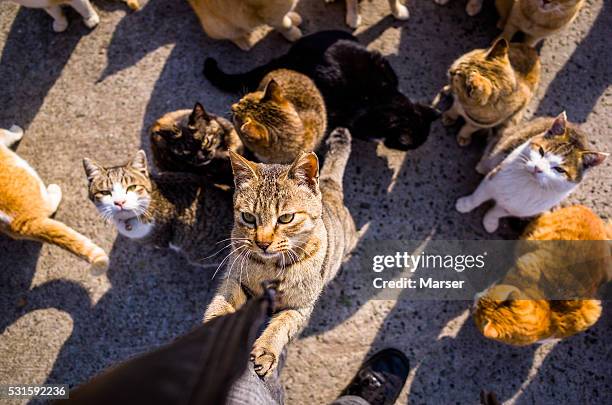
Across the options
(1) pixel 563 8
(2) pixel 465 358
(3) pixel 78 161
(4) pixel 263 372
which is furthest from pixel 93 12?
(2) pixel 465 358

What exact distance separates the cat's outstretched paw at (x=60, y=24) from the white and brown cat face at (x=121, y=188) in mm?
1550

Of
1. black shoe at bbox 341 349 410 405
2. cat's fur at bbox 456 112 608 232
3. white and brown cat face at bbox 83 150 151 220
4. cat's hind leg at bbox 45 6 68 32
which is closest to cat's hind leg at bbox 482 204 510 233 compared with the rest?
cat's fur at bbox 456 112 608 232

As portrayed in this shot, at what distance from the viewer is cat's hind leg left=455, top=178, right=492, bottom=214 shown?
2459 mm

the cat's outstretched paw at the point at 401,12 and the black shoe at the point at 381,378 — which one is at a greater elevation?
the cat's outstretched paw at the point at 401,12

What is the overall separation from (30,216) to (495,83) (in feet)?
8.32

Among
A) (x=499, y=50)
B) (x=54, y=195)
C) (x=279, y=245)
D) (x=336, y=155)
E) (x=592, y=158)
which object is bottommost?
(x=54, y=195)

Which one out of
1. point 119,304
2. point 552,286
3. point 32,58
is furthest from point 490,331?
point 32,58

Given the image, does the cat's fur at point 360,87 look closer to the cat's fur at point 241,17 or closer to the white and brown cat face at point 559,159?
the cat's fur at point 241,17

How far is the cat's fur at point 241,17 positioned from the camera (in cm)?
251

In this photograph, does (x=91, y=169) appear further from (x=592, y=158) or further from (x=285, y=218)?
(x=592, y=158)

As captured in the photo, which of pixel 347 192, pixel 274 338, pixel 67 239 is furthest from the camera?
pixel 347 192

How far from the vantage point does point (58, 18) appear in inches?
121

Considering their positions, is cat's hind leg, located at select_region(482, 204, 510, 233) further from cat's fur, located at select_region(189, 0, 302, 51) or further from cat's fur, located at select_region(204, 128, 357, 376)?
cat's fur, located at select_region(189, 0, 302, 51)

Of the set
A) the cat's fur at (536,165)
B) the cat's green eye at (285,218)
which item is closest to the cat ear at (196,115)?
the cat's green eye at (285,218)
